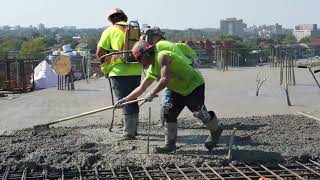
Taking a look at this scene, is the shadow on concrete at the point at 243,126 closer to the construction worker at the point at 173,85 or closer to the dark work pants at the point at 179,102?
the construction worker at the point at 173,85

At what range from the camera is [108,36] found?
7.72m

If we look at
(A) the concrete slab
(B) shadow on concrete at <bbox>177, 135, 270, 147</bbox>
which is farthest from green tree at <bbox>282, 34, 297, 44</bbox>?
(B) shadow on concrete at <bbox>177, 135, 270, 147</bbox>

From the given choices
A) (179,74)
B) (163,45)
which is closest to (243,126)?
(179,74)

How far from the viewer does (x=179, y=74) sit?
6434mm

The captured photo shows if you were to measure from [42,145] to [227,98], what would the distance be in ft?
22.7

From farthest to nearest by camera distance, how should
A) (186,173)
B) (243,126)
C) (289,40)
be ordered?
1. (289,40)
2. (243,126)
3. (186,173)

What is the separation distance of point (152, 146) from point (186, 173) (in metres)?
1.32

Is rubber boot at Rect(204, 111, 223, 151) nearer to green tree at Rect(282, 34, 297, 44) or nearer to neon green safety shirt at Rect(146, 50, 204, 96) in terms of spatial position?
neon green safety shirt at Rect(146, 50, 204, 96)

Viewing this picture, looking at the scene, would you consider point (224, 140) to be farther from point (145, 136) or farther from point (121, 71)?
point (121, 71)

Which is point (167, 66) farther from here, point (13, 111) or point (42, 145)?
point (13, 111)

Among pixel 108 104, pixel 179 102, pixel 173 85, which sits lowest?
pixel 108 104

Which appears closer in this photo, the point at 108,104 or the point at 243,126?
the point at 243,126

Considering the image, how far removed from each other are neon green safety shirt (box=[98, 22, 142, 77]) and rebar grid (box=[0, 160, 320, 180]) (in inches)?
75.5

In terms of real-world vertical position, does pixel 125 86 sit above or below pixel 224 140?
above
